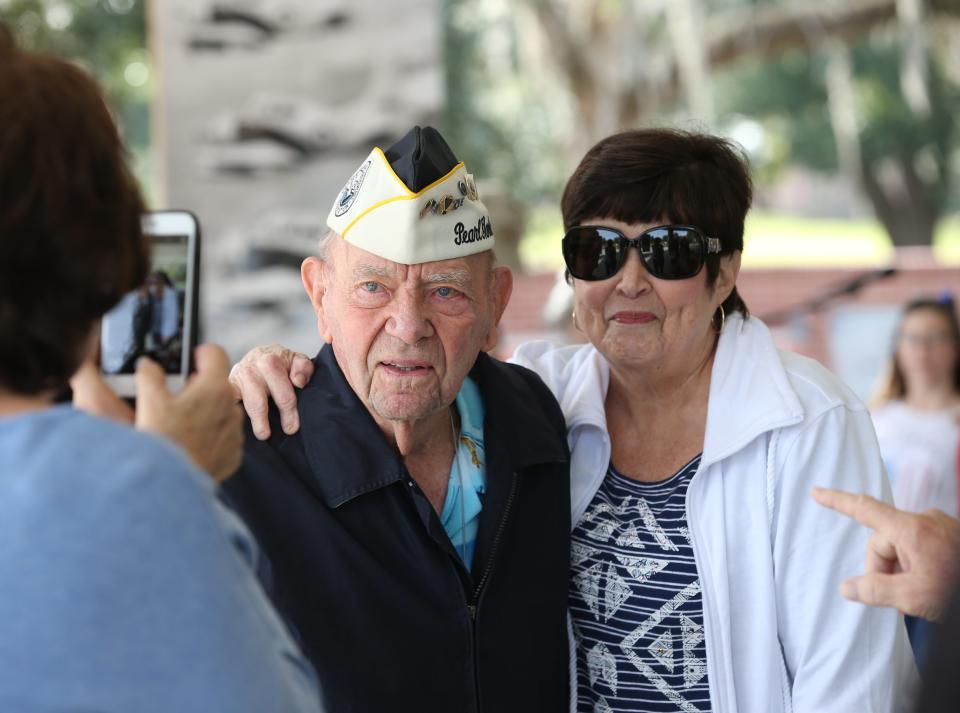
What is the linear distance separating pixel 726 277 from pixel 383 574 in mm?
991

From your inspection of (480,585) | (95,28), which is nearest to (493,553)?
(480,585)

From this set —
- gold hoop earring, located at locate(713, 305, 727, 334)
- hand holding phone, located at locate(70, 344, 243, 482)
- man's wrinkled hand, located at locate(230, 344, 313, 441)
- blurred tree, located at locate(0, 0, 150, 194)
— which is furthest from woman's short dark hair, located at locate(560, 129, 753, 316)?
blurred tree, located at locate(0, 0, 150, 194)

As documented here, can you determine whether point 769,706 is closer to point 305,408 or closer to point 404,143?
point 305,408

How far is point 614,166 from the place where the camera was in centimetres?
223

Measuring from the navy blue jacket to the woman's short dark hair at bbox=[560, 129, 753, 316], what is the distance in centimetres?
58

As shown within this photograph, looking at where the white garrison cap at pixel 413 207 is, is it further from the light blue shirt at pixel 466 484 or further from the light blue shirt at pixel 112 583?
the light blue shirt at pixel 112 583

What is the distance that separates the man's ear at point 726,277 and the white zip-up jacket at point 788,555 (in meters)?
0.24

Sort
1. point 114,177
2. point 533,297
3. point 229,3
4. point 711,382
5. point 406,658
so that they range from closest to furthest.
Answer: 1. point 114,177
2. point 406,658
3. point 711,382
4. point 229,3
5. point 533,297

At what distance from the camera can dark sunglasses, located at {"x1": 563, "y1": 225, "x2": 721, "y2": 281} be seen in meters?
2.21

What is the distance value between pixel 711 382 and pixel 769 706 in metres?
0.64

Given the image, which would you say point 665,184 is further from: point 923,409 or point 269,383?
point 923,409

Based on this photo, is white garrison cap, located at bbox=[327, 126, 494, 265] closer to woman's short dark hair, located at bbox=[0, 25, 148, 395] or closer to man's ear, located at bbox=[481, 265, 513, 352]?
man's ear, located at bbox=[481, 265, 513, 352]

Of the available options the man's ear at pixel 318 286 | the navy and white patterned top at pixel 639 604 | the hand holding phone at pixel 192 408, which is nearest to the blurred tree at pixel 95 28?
the man's ear at pixel 318 286

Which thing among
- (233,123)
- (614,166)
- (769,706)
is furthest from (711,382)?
(233,123)
